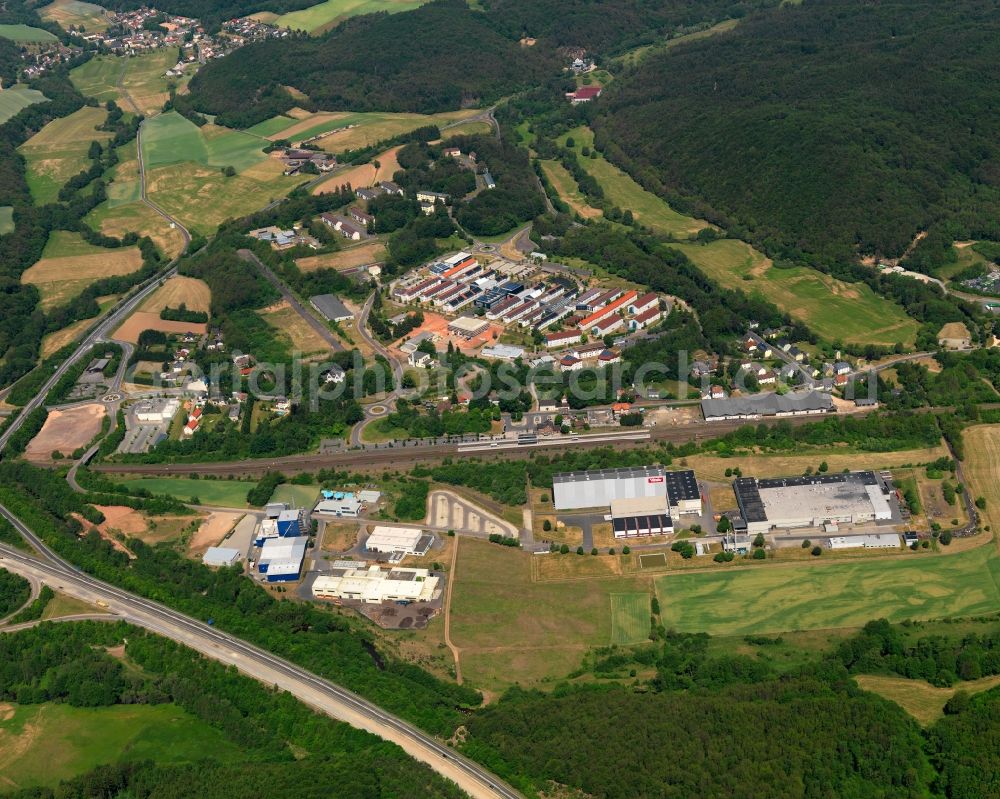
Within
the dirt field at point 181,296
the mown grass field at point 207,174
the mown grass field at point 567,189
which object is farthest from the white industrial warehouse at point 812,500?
the mown grass field at point 207,174

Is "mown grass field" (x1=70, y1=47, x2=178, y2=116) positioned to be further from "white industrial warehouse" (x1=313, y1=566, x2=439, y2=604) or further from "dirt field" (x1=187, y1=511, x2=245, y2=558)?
"white industrial warehouse" (x1=313, y1=566, x2=439, y2=604)

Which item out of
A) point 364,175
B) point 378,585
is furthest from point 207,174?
point 378,585

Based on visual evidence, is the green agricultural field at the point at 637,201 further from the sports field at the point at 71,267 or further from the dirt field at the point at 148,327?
the sports field at the point at 71,267

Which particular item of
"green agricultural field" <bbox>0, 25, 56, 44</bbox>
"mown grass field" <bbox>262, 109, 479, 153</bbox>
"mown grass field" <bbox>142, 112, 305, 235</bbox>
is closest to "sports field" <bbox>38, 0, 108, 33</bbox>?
"green agricultural field" <bbox>0, 25, 56, 44</bbox>

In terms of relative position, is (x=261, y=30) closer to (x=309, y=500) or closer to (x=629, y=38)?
(x=629, y=38)

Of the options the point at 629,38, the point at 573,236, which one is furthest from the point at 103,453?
the point at 629,38

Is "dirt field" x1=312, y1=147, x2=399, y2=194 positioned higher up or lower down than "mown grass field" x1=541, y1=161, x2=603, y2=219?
higher up

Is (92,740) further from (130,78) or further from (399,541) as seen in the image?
(130,78)
